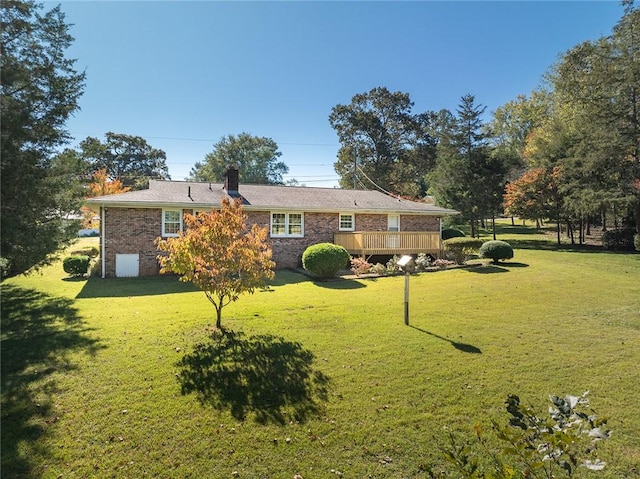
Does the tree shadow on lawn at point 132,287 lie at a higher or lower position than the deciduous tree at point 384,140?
lower

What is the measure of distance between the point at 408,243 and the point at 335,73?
11358 mm

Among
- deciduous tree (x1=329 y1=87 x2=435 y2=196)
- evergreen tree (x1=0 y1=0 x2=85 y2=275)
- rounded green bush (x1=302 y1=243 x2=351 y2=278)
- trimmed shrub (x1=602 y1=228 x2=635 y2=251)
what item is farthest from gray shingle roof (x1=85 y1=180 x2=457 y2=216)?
deciduous tree (x1=329 y1=87 x2=435 y2=196)

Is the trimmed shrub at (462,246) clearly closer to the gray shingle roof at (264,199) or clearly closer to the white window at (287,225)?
the gray shingle roof at (264,199)

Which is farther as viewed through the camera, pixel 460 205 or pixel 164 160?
pixel 164 160

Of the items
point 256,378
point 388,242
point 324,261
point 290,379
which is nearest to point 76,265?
point 324,261

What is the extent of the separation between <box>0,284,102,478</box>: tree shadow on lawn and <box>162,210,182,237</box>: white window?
18.6ft

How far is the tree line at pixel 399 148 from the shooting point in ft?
29.0

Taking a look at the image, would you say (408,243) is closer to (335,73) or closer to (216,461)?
(335,73)

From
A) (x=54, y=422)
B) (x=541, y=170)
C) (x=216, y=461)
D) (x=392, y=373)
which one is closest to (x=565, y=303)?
(x=392, y=373)

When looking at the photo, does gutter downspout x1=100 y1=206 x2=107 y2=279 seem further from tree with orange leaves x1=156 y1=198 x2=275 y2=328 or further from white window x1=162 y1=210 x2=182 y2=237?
tree with orange leaves x1=156 y1=198 x2=275 y2=328

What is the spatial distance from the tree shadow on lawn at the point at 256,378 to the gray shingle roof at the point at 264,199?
408 inches

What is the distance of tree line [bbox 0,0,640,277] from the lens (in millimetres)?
8852

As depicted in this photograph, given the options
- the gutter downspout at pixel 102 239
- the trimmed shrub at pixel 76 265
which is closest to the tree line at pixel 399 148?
the gutter downspout at pixel 102 239

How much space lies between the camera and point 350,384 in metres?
5.57
